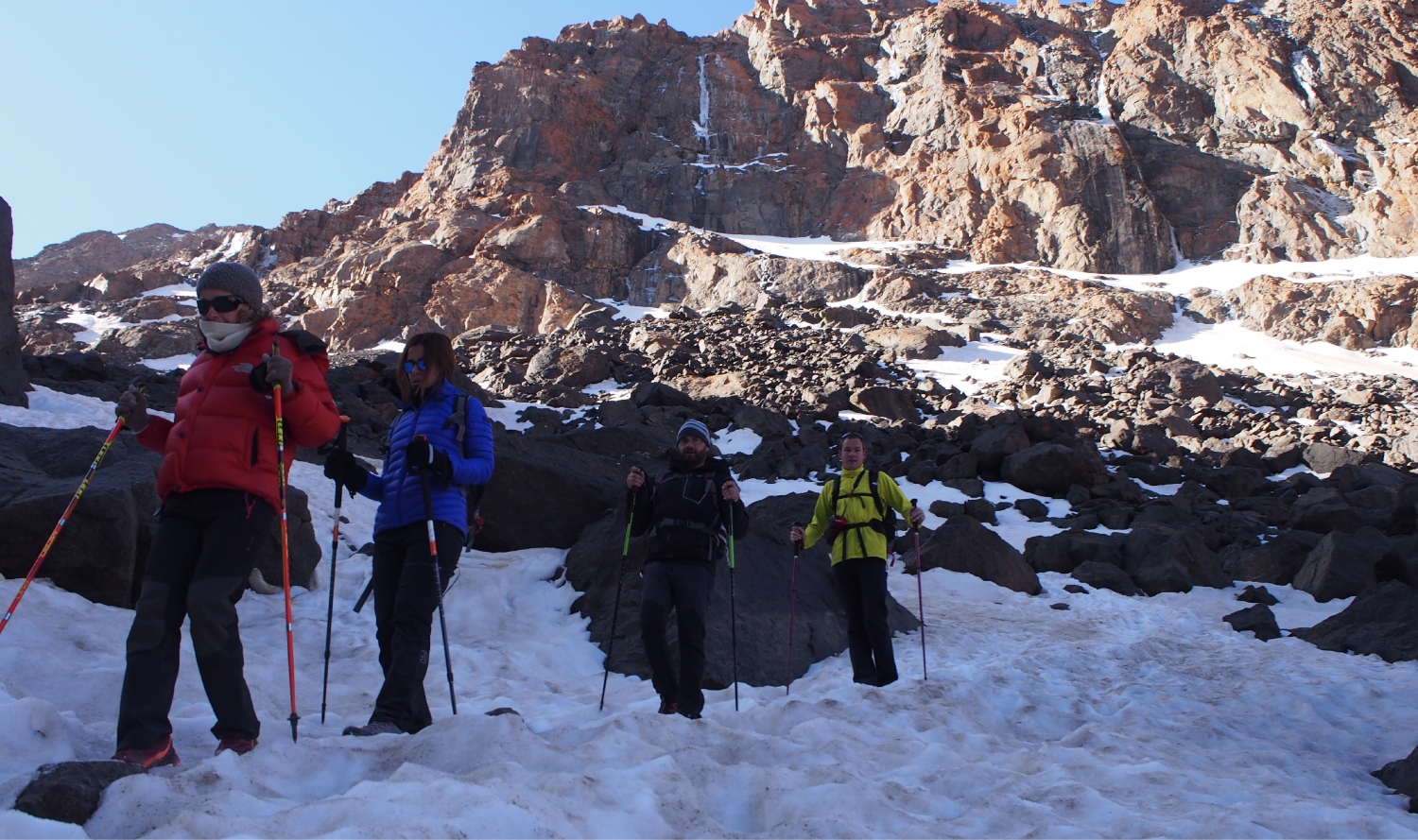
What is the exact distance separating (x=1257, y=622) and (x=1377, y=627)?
1199mm

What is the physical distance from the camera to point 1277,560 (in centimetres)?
1052

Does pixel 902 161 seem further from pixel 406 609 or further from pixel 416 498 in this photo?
pixel 406 609

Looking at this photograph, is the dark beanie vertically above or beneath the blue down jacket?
above

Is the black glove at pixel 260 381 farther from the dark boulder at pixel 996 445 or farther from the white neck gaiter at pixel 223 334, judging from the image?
the dark boulder at pixel 996 445

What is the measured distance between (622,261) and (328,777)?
55.2 metres

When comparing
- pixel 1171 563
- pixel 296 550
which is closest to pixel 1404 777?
pixel 1171 563

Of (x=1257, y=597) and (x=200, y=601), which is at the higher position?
(x=200, y=601)

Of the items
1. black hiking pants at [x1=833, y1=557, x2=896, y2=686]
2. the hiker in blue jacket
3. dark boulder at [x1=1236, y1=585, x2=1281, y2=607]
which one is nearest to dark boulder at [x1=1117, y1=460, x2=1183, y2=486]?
dark boulder at [x1=1236, y1=585, x2=1281, y2=607]

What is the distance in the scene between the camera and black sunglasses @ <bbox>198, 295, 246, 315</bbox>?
3564 mm

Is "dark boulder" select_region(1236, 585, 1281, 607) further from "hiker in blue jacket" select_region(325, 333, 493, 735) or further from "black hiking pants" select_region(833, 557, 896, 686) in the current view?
"hiker in blue jacket" select_region(325, 333, 493, 735)

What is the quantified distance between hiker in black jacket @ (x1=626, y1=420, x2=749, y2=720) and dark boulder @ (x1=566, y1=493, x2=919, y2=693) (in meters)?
1.17

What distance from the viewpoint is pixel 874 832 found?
10.1 feet

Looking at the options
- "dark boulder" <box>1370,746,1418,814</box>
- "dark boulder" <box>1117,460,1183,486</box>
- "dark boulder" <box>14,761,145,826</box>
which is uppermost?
"dark boulder" <box>1117,460,1183,486</box>

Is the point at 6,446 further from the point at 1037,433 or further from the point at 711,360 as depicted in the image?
the point at 711,360
